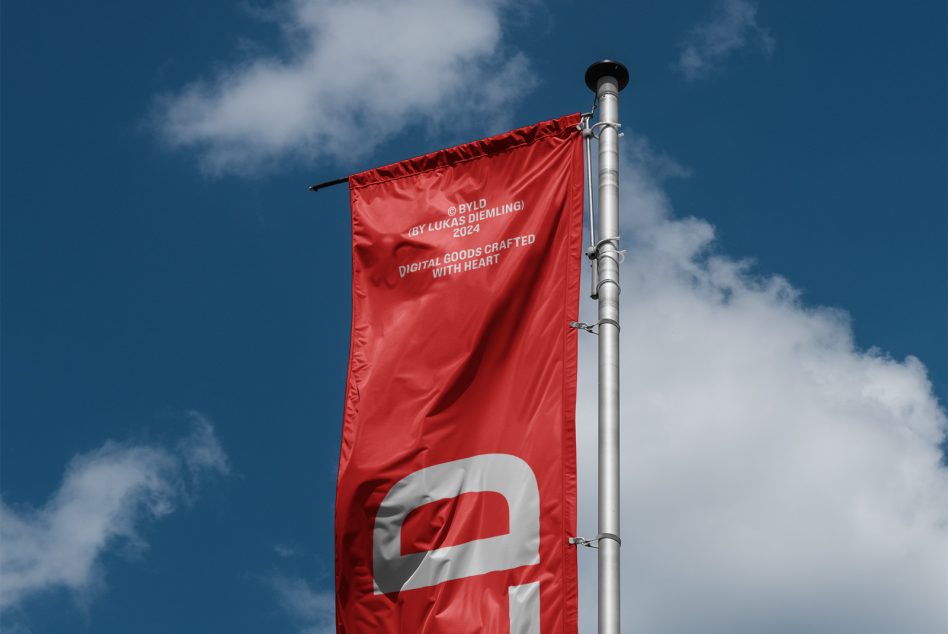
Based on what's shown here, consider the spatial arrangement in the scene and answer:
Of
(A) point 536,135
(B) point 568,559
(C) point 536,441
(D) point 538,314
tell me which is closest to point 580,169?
(A) point 536,135

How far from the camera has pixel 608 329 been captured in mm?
12492

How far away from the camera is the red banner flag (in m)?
11.9

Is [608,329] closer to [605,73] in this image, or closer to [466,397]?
[466,397]

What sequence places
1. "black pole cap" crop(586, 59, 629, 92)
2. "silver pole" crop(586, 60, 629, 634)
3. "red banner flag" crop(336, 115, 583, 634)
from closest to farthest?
"silver pole" crop(586, 60, 629, 634) < "red banner flag" crop(336, 115, 583, 634) < "black pole cap" crop(586, 59, 629, 92)

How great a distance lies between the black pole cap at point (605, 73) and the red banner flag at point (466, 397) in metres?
0.63

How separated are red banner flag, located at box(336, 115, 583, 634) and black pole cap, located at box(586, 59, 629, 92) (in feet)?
2.06

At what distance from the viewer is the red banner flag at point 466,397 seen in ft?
39.2

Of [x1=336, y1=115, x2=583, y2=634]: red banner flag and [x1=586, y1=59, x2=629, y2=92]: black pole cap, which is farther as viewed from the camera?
[x1=586, y1=59, x2=629, y2=92]: black pole cap

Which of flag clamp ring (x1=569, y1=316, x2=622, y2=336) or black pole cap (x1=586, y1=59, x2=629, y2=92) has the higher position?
black pole cap (x1=586, y1=59, x2=629, y2=92)

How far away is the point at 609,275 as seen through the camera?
12.9 meters

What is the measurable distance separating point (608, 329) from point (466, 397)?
1.51 m

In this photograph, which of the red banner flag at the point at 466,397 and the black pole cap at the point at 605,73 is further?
the black pole cap at the point at 605,73

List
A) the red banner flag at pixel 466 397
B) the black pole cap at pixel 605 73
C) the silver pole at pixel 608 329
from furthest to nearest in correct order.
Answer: the black pole cap at pixel 605 73
the red banner flag at pixel 466 397
the silver pole at pixel 608 329

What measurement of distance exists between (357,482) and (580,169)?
146 inches
